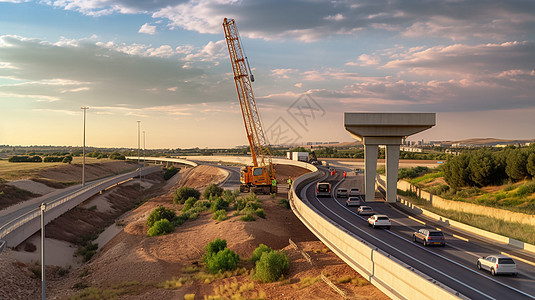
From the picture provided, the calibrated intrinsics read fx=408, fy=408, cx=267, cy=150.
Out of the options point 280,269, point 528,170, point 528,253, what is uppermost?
point 528,170

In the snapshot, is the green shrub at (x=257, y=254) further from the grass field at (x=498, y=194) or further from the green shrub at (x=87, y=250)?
the grass field at (x=498, y=194)

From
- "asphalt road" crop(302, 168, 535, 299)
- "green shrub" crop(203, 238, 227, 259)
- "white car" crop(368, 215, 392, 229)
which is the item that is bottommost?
"green shrub" crop(203, 238, 227, 259)

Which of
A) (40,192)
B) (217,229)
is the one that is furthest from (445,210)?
(40,192)

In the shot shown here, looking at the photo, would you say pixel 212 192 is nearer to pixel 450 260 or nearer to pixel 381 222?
pixel 381 222

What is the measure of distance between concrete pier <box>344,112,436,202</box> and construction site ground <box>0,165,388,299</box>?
12401mm

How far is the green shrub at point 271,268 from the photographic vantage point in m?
28.1

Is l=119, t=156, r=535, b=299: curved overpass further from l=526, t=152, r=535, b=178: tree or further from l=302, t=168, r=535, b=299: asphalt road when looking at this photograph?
l=526, t=152, r=535, b=178: tree

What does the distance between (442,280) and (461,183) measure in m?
49.2

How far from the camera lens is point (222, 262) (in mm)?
32156

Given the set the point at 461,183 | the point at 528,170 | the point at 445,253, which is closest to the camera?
Answer: the point at 445,253

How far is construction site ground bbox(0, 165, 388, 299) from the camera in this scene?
2647cm

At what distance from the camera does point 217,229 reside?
142 feet

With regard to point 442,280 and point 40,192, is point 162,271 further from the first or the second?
point 40,192

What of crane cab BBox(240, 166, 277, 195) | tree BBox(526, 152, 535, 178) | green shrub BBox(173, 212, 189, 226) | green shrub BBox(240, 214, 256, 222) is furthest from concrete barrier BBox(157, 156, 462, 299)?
tree BBox(526, 152, 535, 178)
